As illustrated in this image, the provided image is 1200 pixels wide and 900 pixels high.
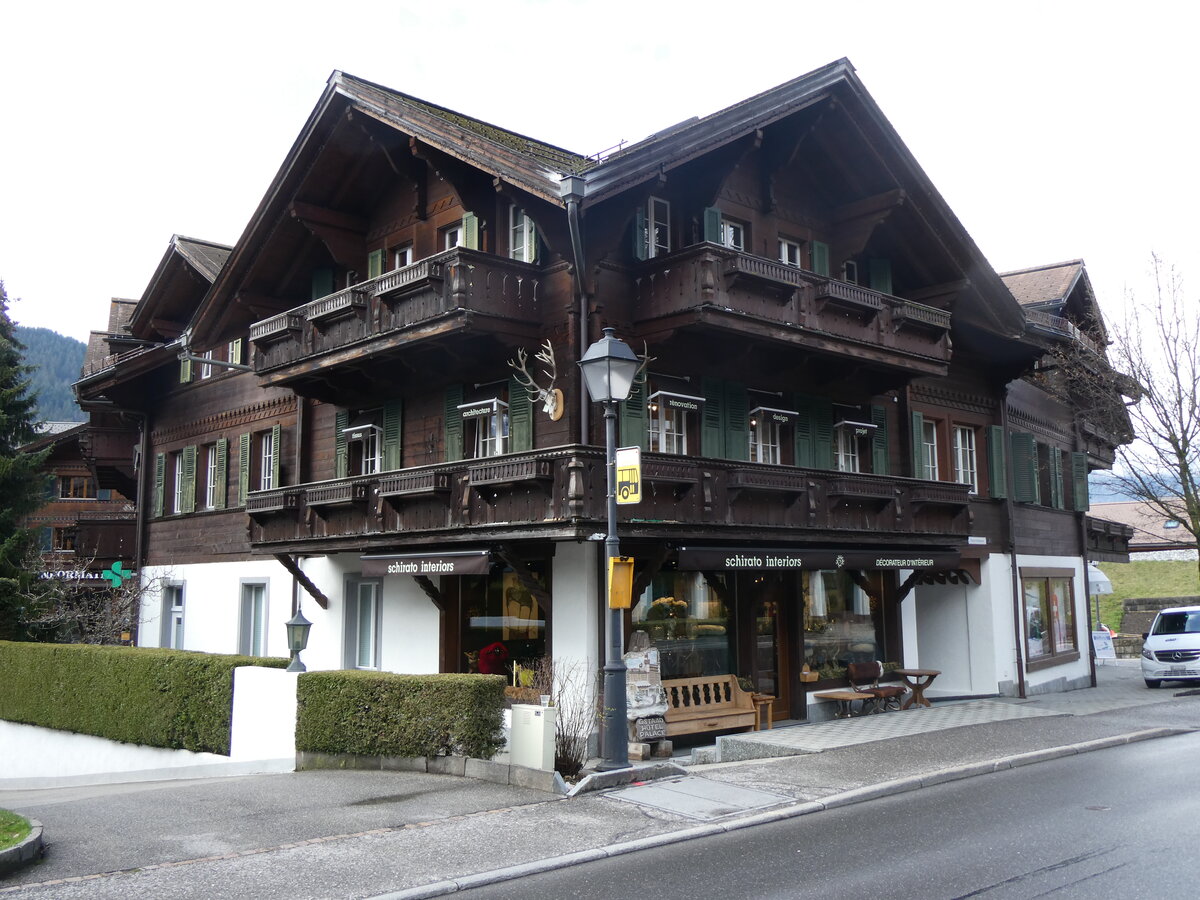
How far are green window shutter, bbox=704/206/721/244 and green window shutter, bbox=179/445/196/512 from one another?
14.5 meters

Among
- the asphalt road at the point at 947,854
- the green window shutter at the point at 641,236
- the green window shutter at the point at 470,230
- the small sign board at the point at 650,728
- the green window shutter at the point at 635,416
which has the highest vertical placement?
the green window shutter at the point at 470,230

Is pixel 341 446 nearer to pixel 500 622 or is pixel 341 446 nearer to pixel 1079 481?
pixel 500 622

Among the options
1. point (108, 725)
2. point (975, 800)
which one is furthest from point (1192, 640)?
point (108, 725)

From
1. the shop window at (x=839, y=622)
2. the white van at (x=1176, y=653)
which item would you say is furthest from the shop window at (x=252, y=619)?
the white van at (x=1176, y=653)

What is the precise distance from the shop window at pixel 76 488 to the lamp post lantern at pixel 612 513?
4564 cm

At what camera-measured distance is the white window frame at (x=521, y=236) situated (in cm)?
1708

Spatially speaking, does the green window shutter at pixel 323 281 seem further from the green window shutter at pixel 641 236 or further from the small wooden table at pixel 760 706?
the small wooden table at pixel 760 706

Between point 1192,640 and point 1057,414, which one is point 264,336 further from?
point 1192,640

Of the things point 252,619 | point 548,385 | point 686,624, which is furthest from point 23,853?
point 252,619

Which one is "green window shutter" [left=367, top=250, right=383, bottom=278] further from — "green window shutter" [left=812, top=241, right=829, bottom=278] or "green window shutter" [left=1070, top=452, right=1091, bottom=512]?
"green window shutter" [left=1070, top=452, right=1091, bottom=512]

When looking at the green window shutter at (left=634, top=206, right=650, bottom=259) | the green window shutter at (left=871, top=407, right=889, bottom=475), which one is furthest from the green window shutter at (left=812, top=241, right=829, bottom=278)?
the green window shutter at (left=634, top=206, right=650, bottom=259)

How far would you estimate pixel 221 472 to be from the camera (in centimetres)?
2433

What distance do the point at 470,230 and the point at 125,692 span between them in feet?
32.0

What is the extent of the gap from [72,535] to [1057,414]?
80.4 ft
